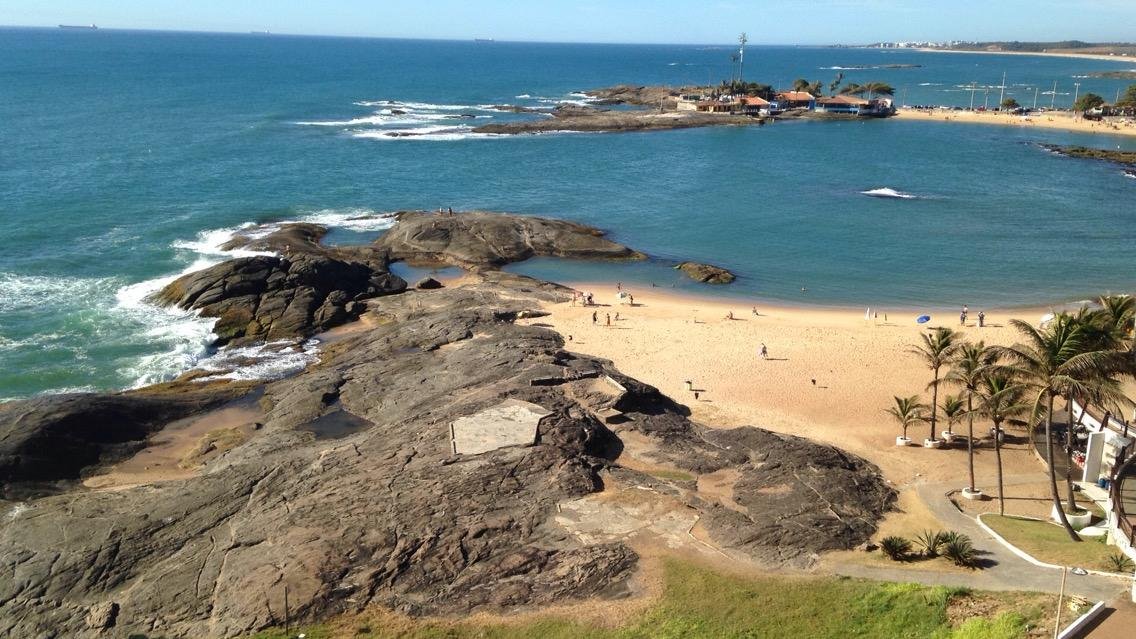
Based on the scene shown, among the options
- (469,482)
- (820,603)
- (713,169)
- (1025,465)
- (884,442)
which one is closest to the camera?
(820,603)

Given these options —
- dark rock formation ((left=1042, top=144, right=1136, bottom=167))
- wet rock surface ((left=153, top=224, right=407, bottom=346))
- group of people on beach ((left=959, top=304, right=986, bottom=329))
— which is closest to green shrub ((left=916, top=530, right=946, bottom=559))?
group of people on beach ((left=959, top=304, right=986, bottom=329))

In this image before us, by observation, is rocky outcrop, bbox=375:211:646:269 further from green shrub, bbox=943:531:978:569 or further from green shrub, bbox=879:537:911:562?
green shrub, bbox=943:531:978:569

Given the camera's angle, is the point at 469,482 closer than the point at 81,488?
Yes

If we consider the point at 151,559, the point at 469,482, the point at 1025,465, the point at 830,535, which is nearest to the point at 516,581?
the point at 469,482

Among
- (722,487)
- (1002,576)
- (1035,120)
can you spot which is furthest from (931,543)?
(1035,120)

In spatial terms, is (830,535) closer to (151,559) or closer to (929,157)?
(151,559)

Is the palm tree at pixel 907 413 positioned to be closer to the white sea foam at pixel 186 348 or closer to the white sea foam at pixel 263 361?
the white sea foam at pixel 263 361
